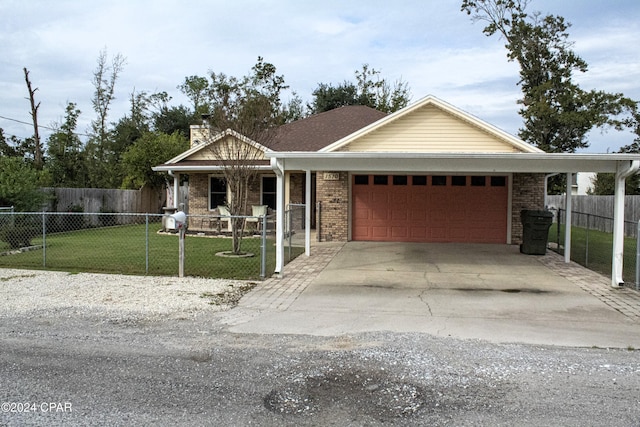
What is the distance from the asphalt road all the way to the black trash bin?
8407 millimetres

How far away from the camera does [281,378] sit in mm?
4965

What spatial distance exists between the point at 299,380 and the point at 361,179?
12510 millimetres

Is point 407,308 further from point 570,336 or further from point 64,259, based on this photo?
point 64,259

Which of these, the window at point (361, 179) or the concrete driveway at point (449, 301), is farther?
the window at point (361, 179)

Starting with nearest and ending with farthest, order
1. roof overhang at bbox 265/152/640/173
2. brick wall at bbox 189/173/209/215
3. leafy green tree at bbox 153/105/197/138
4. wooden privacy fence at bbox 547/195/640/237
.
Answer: roof overhang at bbox 265/152/640/173, brick wall at bbox 189/173/209/215, wooden privacy fence at bbox 547/195/640/237, leafy green tree at bbox 153/105/197/138

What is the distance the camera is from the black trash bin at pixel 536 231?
547 inches

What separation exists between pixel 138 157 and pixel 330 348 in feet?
79.0

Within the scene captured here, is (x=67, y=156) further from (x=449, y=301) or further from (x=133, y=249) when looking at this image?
(x=449, y=301)

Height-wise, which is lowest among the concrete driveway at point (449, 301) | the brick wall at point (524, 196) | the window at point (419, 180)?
the concrete driveway at point (449, 301)

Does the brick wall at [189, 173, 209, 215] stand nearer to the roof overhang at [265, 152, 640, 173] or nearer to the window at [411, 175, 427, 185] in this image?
the window at [411, 175, 427, 185]

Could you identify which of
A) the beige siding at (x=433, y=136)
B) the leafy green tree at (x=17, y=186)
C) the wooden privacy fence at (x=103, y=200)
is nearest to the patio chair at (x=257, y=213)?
the beige siding at (x=433, y=136)

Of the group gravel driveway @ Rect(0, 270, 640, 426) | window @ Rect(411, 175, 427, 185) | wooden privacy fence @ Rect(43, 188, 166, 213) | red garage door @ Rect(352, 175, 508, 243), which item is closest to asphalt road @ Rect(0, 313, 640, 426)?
gravel driveway @ Rect(0, 270, 640, 426)

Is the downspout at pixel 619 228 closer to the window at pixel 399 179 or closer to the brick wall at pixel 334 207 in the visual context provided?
the window at pixel 399 179

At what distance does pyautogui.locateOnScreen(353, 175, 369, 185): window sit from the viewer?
1698cm
